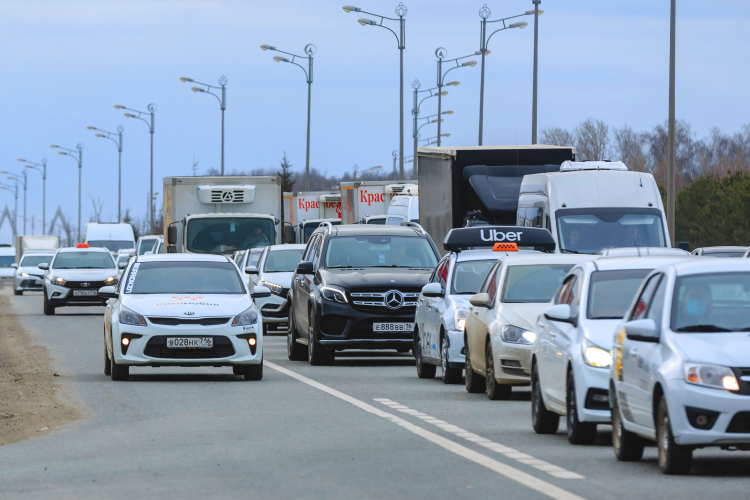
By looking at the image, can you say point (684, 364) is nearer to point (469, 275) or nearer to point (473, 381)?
point (473, 381)

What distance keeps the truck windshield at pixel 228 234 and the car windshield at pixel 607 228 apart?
39.8 feet

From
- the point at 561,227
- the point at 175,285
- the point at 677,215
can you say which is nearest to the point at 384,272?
the point at 175,285

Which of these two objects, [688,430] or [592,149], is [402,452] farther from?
[592,149]

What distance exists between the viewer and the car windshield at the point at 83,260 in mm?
40900

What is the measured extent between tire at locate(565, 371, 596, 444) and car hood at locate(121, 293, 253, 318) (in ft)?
24.0

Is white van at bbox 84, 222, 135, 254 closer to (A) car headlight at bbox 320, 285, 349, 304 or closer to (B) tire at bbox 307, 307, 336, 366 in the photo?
(B) tire at bbox 307, 307, 336, 366

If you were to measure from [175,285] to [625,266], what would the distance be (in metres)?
8.41

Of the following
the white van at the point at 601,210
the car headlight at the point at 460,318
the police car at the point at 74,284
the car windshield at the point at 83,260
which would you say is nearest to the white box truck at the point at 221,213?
the police car at the point at 74,284

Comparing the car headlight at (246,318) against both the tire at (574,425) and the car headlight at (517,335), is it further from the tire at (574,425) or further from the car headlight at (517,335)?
the tire at (574,425)

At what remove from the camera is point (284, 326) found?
35625 mm

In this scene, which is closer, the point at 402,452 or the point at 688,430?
the point at 688,430

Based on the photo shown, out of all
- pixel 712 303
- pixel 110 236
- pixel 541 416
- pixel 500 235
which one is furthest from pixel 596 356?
pixel 110 236

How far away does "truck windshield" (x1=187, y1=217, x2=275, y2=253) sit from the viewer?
3691 cm

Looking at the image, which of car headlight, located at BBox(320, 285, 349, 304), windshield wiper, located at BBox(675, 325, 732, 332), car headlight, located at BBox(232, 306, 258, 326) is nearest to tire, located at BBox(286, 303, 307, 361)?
car headlight, located at BBox(320, 285, 349, 304)
